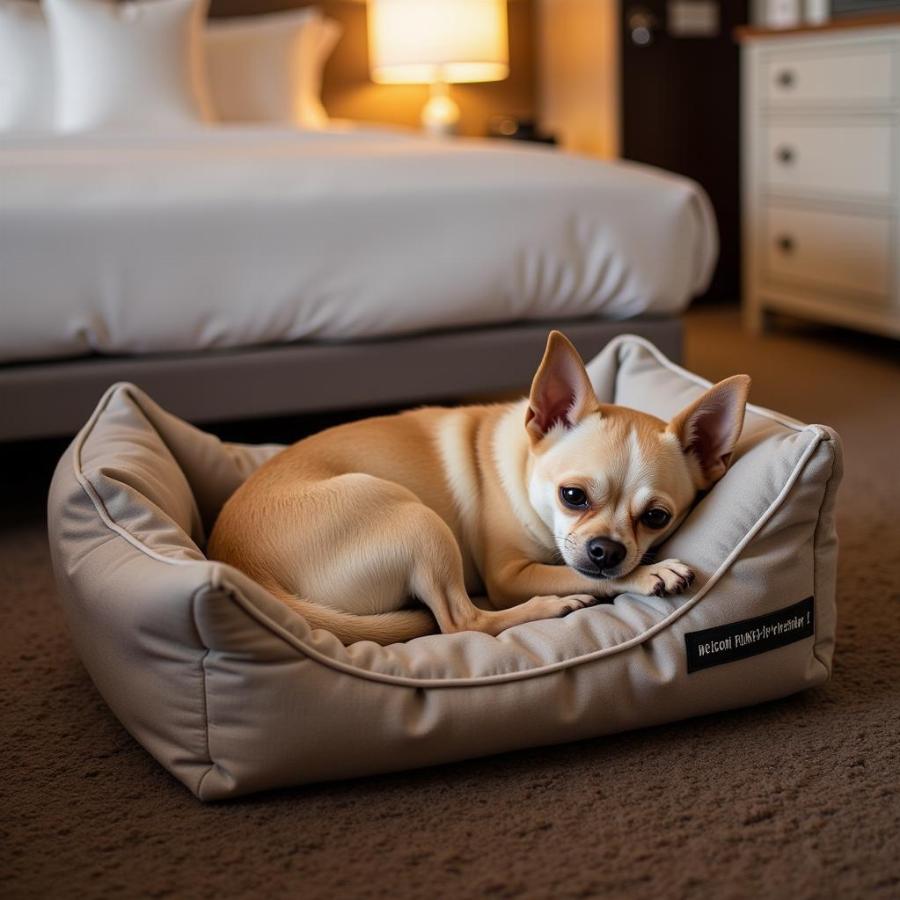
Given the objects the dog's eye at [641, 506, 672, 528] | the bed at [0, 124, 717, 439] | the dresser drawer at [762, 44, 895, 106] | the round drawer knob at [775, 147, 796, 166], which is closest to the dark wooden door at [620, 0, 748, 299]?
the dresser drawer at [762, 44, 895, 106]

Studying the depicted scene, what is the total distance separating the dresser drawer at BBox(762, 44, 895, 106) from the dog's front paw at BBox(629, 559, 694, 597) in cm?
268

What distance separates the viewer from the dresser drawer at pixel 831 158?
12.5 ft

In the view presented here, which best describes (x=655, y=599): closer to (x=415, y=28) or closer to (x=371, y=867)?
(x=371, y=867)

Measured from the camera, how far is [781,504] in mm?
1615

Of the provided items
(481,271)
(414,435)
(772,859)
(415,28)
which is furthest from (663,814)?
(415,28)

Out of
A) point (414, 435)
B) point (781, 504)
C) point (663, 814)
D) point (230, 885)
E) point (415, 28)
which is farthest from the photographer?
point (415, 28)

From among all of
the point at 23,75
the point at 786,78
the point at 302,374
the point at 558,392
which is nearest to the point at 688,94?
the point at 786,78

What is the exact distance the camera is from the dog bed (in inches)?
56.0

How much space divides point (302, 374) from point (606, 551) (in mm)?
1341

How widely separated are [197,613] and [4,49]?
328 centimetres

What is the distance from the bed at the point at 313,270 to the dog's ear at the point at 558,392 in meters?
1.07

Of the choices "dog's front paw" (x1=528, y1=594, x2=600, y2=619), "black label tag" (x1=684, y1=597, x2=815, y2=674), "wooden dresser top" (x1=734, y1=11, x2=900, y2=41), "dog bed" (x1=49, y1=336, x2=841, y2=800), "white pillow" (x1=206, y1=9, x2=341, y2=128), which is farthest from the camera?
"white pillow" (x1=206, y1=9, x2=341, y2=128)

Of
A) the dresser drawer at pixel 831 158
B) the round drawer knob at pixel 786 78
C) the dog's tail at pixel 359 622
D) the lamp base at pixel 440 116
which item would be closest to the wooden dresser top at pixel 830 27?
the round drawer knob at pixel 786 78

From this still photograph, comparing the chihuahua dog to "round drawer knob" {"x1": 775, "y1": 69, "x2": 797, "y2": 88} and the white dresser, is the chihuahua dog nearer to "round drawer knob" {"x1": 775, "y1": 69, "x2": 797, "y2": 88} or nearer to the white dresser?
the white dresser
